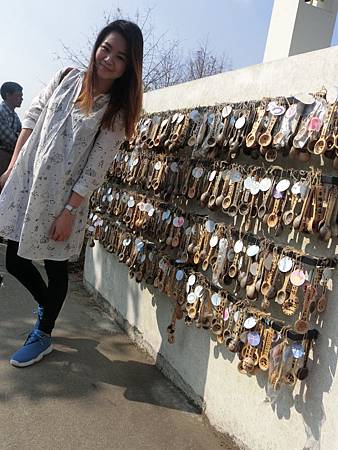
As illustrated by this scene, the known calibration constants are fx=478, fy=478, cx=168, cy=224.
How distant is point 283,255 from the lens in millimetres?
1797

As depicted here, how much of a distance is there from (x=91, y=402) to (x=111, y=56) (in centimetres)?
162

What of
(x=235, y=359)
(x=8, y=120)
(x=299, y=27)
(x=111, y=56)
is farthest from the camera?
(x=8, y=120)

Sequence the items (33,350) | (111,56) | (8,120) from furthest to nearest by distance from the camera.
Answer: (8,120)
(33,350)
(111,56)

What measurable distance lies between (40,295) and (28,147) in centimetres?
82

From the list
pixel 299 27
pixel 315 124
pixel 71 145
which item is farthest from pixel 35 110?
pixel 299 27

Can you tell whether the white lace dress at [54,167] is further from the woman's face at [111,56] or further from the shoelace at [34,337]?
the shoelace at [34,337]

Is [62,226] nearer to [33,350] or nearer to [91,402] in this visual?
[33,350]

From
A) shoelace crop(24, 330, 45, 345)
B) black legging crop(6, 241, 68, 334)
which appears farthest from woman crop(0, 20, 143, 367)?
shoelace crop(24, 330, 45, 345)

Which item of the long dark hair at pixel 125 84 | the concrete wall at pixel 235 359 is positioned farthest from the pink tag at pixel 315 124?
the long dark hair at pixel 125 84

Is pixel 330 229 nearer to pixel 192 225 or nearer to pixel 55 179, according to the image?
pixel 192 225

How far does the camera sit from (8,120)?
15.1 ft

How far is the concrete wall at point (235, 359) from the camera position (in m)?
1.67

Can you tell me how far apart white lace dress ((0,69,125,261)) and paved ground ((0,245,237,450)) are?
623mm

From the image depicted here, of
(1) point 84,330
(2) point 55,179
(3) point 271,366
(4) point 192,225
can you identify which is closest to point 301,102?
(4) point 192,225
